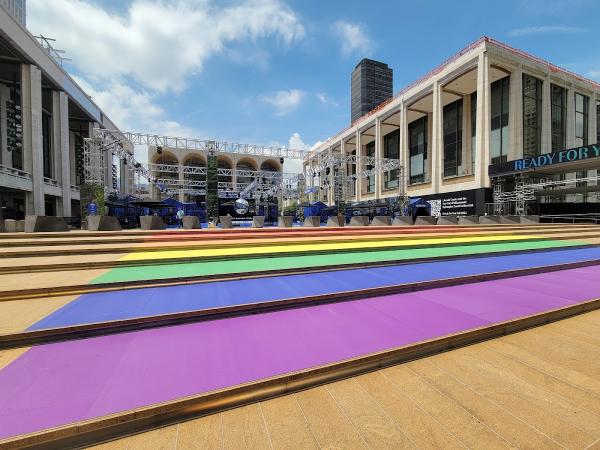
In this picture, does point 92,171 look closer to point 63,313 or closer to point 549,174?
point 63,313

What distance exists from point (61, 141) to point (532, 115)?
48.0m

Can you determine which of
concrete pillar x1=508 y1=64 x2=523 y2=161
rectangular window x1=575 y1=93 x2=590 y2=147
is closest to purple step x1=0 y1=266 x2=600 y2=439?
concrete pillar x1=508 y1=64 x2=523 y2=161

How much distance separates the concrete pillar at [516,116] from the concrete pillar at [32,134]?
4273cm

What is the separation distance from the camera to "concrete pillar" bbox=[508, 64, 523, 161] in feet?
87.6

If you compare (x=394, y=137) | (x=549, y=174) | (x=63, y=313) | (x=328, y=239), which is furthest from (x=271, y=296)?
(x=394, y=137)

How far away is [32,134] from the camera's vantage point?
931 inches

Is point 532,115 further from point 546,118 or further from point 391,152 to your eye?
point 391,152

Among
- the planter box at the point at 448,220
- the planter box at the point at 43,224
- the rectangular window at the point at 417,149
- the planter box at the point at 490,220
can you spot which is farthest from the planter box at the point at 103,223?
the rectangular window at the point at 417,149

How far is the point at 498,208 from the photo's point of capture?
25.5m

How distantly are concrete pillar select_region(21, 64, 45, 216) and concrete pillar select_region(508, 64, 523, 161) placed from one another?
4273 centimetres

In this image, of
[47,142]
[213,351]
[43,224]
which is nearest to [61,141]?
[47,142]

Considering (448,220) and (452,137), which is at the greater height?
(452,137)

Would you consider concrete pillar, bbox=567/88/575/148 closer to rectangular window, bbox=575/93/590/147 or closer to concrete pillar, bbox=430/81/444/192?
rectangular window, bbox=575/93/590/147

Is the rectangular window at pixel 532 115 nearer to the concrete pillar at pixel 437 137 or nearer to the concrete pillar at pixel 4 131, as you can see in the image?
the concrete pillar at pixel 437 137
